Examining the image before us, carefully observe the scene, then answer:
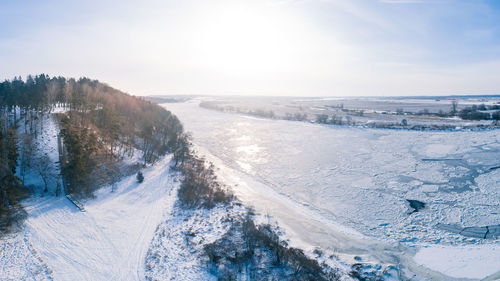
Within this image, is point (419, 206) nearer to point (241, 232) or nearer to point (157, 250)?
point (241, 232)

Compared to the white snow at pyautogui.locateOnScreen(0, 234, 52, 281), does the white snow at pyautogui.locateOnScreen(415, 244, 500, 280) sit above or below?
above

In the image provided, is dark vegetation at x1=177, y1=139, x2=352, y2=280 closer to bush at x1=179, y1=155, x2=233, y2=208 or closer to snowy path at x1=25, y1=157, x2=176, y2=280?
bush at x1=179, y1=155, x2=233, y2=208

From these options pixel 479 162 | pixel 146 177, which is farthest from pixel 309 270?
pixel 479 162

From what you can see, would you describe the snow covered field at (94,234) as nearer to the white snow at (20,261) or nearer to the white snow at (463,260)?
the white snow at (20,261)

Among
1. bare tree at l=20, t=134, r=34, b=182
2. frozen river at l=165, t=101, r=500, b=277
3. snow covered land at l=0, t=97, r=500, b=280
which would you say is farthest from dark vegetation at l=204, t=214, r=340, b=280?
bare tree at l=20, t=134, r=34, b=182

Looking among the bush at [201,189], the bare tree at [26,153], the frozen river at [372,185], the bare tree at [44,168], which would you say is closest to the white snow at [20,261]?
the bare tree at [44,168]

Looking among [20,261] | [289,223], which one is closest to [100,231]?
[20,261]

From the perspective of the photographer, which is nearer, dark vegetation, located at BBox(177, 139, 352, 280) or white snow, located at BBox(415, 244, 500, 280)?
dark vegetation, located at BBox(177, 139, 352, 280)
